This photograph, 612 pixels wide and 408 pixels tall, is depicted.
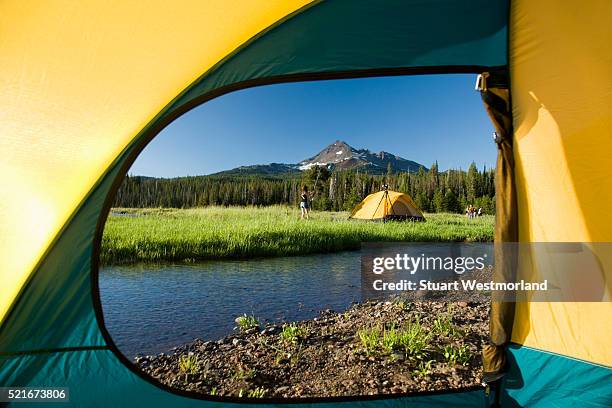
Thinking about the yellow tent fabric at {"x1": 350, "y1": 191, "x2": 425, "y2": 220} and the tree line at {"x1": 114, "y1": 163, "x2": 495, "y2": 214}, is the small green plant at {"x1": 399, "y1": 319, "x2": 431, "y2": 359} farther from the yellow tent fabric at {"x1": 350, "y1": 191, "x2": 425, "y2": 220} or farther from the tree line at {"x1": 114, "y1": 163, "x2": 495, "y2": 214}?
the tree line at {"x1": 114, "y1": 163, "x2": 495, "y2": 214}

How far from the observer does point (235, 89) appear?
5.78 ft

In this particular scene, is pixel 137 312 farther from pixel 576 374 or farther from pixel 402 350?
pixel 576 374

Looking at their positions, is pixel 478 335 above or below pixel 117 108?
below

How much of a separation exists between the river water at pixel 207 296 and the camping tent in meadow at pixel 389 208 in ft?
10.4

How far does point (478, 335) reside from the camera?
2.84m

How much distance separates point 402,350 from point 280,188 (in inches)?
324

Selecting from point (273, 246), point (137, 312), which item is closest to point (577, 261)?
point (137, 312)

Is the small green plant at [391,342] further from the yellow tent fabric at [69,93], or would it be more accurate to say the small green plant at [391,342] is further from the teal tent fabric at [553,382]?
the yellow tent fabric at [69,93]

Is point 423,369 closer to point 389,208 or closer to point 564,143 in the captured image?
point 564,143

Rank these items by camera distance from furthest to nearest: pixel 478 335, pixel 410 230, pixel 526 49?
pixel 410 230
pixel 478 335
pixel 526 49

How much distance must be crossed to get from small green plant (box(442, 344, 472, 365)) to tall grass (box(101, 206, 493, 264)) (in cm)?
429

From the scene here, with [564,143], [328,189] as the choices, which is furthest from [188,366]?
[328,189]

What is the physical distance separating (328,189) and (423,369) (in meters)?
9.35

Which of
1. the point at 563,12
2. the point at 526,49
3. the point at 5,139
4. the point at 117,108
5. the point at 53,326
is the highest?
the point at 563,12
